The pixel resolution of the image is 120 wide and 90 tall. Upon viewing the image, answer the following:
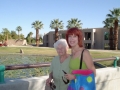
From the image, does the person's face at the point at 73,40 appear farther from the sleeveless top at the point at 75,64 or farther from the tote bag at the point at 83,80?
the tote bag at the point at 83,80

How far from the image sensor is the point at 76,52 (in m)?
2.42

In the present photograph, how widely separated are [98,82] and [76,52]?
2217 mm

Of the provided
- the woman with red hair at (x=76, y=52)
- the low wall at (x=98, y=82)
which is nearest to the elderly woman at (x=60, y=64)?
the woman with red hair at (x=76, y=52)

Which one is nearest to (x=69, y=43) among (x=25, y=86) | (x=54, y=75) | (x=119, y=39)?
(x=54, y=75)

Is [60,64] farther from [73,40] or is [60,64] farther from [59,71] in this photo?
[73,40]

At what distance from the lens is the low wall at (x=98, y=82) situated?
304cm

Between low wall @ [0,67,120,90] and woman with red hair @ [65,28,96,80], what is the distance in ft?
3.49

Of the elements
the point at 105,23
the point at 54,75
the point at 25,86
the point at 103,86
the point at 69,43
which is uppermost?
the point at 105,23

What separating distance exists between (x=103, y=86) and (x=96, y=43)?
55858 millimetres

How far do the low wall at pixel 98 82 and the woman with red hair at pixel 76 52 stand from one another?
1.06m

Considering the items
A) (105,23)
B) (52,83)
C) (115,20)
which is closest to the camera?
(52,83)

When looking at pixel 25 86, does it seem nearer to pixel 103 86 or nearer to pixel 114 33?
pixel 103 86

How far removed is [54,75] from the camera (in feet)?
8.97

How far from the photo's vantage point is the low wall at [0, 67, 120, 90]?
3045mm
